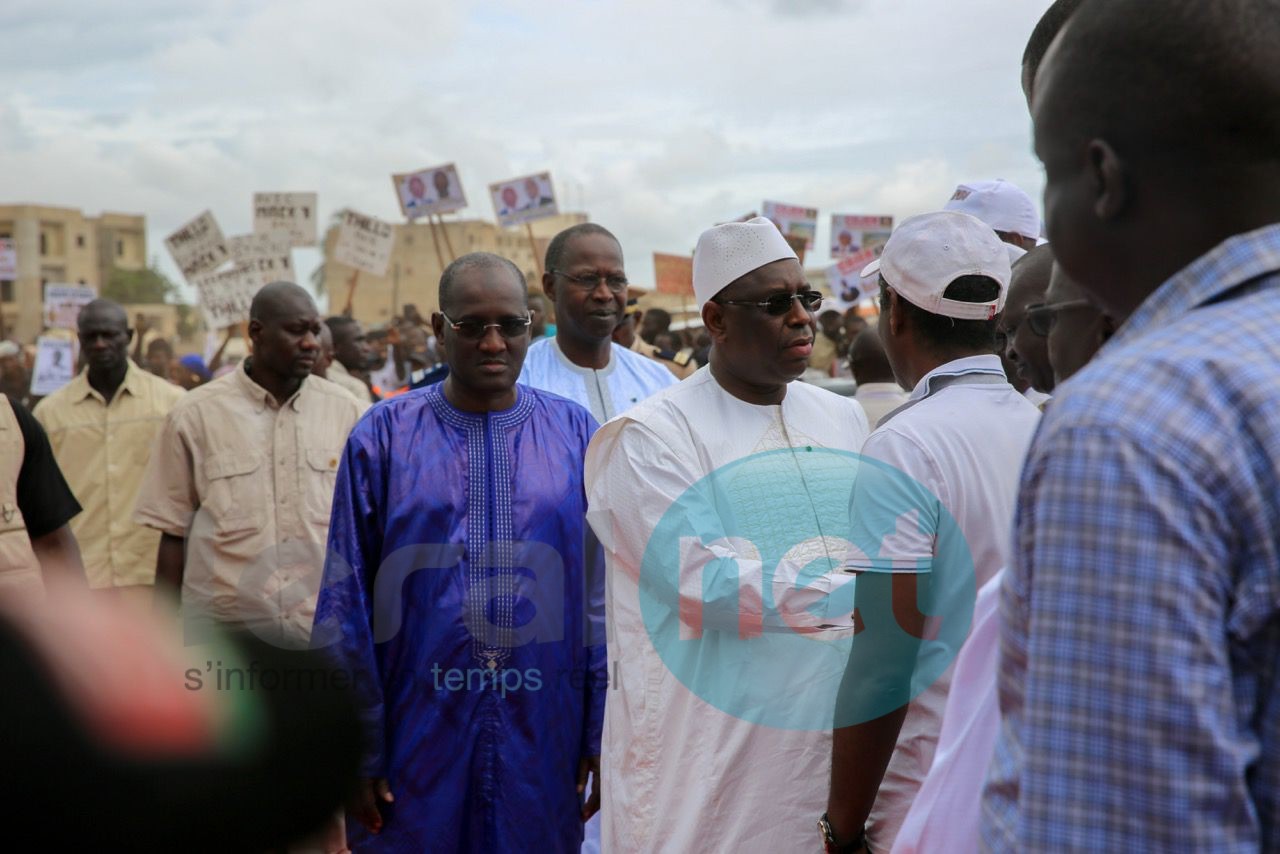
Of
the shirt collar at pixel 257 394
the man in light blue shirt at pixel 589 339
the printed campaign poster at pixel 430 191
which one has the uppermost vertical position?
the printed campaign poster at pixel 430 191

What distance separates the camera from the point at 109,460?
24.3ft

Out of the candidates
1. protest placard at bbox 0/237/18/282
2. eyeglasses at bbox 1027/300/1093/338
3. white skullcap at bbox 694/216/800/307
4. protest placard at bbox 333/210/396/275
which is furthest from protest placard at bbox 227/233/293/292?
eyeglasses at bbox 1027/300/1093/338

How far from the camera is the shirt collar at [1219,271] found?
4.44 ft

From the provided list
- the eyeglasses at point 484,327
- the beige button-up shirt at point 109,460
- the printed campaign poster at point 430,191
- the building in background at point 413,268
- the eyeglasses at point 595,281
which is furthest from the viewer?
the building in background at point 413,268

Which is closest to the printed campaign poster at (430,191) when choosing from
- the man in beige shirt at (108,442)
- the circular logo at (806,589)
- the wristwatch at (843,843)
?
the man in beige shirt at (108,442)

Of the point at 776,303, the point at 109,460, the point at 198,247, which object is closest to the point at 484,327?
the point at 776,303

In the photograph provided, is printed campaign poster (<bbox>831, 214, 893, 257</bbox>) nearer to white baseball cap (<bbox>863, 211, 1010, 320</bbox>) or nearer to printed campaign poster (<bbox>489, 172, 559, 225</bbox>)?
printed campaign poster (<bbox>489, 172, 559, 225</bbox>)

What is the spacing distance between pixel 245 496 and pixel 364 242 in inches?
323

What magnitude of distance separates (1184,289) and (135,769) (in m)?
1.09

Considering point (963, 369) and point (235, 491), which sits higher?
point (963, 369)

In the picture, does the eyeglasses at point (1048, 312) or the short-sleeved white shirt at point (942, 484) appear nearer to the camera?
the eyeglasses at point (1048, 312)

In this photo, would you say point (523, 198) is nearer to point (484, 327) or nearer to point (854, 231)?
point (854, 231)

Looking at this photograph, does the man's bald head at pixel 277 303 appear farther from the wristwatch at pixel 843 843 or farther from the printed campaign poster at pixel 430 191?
the printed campaign poster at pixel 430 191

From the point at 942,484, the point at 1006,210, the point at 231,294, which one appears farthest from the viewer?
the point at 231,294
